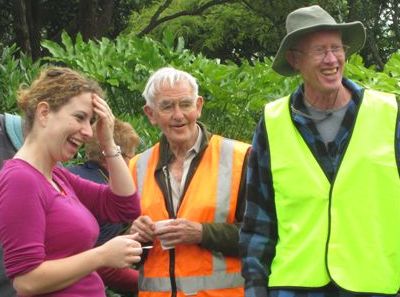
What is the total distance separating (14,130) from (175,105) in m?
0.78

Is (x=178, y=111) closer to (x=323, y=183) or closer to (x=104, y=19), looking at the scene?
(x=323, y=183)

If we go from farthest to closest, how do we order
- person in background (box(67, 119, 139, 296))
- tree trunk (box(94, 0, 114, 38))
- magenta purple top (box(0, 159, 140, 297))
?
tree trunk (box(94, 0, 114, 38))
person in background (box(67, 119, 139, 296))
magenta purple top (box(0, 159, 140, 297))

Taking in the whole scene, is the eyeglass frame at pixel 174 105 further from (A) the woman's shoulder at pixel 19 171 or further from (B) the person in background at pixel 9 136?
(A) the woman's shoulder at pixel 19 171

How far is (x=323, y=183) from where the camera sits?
3137mm

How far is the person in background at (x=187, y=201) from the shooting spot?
3756 millimetres

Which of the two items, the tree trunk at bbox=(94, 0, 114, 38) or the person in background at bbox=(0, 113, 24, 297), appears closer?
the person in background at bbox=(0, 113, 24, 297)

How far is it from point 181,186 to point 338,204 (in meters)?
1.02

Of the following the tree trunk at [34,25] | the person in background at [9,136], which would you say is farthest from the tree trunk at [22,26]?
the person in background at [9,136]

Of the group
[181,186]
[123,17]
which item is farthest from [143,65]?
[123,17]

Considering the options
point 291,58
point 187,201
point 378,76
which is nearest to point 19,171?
point 187,201

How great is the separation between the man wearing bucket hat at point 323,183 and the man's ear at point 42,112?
34.6 inches

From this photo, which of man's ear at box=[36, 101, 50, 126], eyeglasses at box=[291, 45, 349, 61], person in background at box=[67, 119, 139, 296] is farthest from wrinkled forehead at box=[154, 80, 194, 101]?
man's ear at box=[36, 101, 50, 126]

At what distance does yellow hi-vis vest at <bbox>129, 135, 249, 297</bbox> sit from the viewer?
3.78 meters

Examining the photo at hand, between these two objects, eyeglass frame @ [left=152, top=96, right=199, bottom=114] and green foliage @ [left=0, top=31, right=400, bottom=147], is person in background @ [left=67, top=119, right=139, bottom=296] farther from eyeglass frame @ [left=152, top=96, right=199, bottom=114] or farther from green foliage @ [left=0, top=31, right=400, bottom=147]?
green foliage @ [left=0, top=31, right=400, bottom=147]
